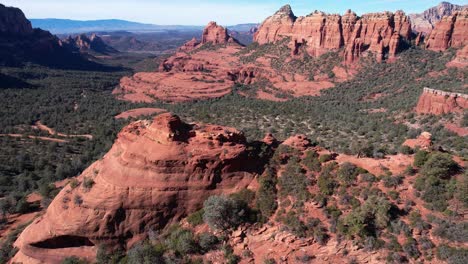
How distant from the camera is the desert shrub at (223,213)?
27.5 metres

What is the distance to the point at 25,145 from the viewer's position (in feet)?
232

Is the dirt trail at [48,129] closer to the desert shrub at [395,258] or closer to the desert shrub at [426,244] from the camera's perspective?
the desert shrub at [395,258]

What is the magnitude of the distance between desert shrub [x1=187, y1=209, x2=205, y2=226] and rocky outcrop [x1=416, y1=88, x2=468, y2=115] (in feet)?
181

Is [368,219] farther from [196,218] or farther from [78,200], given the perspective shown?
[78,200]

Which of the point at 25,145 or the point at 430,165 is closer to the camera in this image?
the point at 430,165

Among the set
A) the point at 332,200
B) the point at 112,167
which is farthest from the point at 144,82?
the point at 332,200

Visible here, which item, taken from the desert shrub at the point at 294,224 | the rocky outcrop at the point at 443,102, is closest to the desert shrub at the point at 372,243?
the desert shrub at the point at 294,224

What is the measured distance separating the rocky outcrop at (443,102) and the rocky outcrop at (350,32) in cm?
4090

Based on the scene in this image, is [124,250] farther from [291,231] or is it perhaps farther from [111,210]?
[291,231]

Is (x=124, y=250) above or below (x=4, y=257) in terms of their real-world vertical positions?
above

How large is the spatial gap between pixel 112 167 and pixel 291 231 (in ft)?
58.0

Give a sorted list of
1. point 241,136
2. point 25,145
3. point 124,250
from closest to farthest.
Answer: point 124,250 < point 241,136 < point 25,145

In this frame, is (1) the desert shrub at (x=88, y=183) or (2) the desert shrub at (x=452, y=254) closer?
(2) the desert shrub at (x=452, y=254)

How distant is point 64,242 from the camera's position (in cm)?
2969
